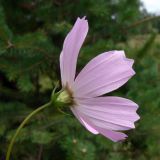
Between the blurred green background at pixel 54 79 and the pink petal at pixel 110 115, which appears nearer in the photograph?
the pink petal at pixel 110 115

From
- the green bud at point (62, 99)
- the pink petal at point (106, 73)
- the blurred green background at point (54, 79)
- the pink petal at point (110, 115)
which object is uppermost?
the pink petal at point (106, 73)

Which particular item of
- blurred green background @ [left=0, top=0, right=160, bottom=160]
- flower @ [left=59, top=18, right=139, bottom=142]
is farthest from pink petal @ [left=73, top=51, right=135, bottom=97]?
blurred green background @ [left=0, top=0, right=160, bottom=160]

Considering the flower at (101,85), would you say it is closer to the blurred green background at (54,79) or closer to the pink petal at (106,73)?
the pink petal at (106,73)

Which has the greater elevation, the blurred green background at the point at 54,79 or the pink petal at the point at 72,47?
the pink petal at the point at 72,47

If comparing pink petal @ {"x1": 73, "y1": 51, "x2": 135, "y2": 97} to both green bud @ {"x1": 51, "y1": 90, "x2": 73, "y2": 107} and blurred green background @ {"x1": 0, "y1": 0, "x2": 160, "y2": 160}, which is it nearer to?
green bud @ {"x1": 51, "y1": 90, "x2": 73, "y2": 107}

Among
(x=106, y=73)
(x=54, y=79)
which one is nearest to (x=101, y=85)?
→ (x=106, y=73)

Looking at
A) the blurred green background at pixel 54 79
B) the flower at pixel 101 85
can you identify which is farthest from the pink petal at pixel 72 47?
the blurred green background at pixel 54 79

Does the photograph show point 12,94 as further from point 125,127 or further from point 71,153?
point 125,127
